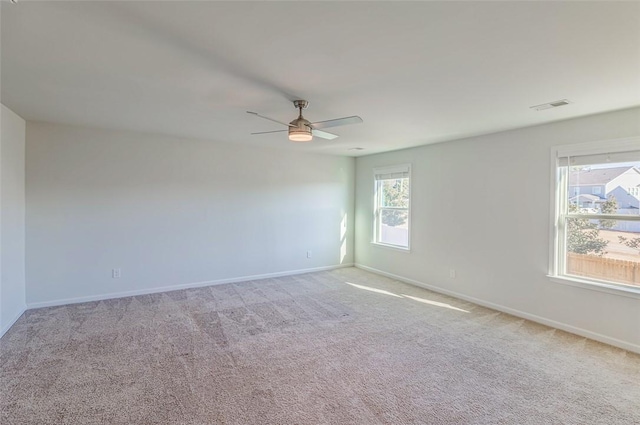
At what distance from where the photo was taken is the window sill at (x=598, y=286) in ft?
10.2

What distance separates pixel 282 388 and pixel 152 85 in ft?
8.96

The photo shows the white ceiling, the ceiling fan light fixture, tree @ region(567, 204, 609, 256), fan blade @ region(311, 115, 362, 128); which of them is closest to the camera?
the white ceiling

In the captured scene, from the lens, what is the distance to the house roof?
3295mm

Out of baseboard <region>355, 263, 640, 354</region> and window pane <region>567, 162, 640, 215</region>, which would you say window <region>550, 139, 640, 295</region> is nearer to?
window pane <region>567, 162, 640, 215</region>

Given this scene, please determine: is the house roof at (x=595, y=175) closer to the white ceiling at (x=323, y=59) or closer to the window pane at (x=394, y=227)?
the white ceiling at (x=323, y=59)

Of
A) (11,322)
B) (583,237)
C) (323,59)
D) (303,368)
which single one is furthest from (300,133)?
(11,322)

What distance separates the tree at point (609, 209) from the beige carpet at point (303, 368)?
4.12ft

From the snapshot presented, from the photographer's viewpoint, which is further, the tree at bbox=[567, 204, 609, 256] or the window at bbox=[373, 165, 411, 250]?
the window at bbox=[373, 165, 411, 250]

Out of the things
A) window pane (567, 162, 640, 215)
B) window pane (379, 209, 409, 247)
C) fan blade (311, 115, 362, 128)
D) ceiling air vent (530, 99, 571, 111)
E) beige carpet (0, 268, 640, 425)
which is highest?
ceiling air vent (530, 99, 571, 111)

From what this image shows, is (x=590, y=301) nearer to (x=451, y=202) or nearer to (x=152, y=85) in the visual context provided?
(x=451, y=202)

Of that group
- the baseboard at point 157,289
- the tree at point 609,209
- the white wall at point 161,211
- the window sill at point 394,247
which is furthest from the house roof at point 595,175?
the baseboard at point 157,289

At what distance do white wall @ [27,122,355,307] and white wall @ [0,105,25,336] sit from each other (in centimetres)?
17

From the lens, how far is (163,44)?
2.00 m

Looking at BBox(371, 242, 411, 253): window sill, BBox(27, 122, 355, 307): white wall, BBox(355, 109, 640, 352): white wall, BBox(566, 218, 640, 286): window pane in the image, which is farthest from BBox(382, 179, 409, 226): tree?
BBox(566, 218, 640, 286): window pane
